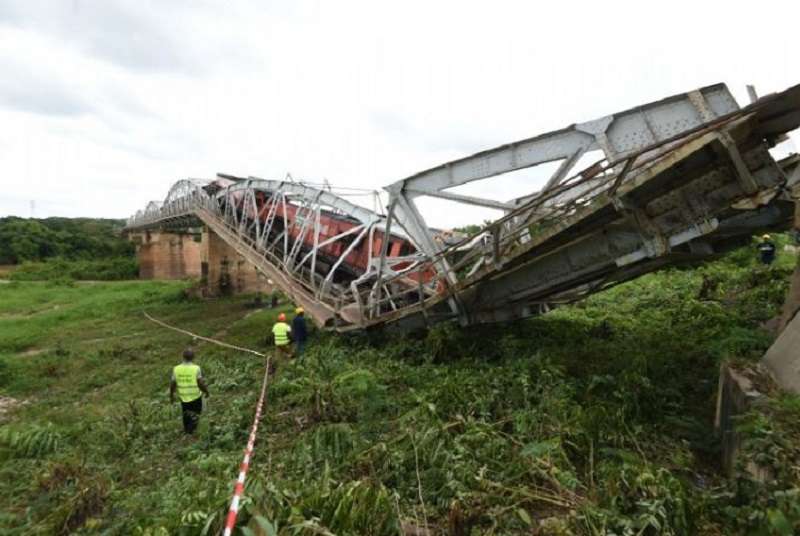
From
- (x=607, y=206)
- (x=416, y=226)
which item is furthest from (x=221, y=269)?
(x=607, y=206)

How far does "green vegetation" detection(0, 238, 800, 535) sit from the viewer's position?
383 cm

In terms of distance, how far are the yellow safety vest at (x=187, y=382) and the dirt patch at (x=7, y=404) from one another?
542cm

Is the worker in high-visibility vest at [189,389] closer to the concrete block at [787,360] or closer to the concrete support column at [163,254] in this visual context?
the concrete block at [787,360]

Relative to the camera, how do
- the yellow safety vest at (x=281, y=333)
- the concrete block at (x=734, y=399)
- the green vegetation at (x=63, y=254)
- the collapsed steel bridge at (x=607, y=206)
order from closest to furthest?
the concrete block at (x=734, y=399)
the collapsed steel bridge at (x=607, y=206)
the yellow safety vest at (x=281, y=333)
the green vegetation at (x=63, y=254)

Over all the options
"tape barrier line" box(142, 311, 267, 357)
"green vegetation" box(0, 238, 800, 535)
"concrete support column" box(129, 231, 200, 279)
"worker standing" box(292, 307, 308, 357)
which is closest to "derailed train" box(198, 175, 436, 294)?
"worker standing" box(292, 307, 308, 357)

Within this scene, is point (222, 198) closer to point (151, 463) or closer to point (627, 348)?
point (151, 463)

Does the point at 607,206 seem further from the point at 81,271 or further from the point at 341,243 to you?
the point at 81,271

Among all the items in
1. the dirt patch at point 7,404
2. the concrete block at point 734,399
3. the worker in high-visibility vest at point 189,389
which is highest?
the dirt patch at point 7,404

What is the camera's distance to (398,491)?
4641 millimetres

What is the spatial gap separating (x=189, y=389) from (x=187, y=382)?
0.12 m

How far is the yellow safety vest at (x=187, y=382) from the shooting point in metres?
7.16

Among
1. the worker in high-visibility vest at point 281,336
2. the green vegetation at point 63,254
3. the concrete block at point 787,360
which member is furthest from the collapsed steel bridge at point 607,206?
the green vegetation at point 63,254

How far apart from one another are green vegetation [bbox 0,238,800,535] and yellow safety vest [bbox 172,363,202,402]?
2.01ft

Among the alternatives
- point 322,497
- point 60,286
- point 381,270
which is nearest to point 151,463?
point 322,497
